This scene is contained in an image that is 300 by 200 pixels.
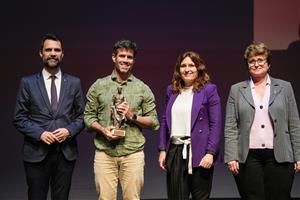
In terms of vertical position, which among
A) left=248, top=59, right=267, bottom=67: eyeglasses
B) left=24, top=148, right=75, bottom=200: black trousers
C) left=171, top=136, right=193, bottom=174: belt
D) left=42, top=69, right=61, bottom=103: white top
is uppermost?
left=248, top=59, right=267, bottom=67: eyeglasses

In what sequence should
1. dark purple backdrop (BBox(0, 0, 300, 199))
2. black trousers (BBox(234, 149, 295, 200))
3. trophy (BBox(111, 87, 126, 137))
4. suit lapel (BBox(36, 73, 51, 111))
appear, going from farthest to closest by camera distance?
dark purple backdrop (BBox(0, 0, 300, 199)) < suit lapel (BBox(36, 73, 51, 111)) < trophy (BBox(111, 87, 126, 137)) < black trousers (BBox(234, 149, 295, 200))

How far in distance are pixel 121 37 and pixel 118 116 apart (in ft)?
6.08

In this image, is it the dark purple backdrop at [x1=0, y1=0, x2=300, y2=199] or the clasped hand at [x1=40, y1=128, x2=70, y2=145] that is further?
the dark purple backdrop at [x1=0, y1=0, x2=300, y2=199]

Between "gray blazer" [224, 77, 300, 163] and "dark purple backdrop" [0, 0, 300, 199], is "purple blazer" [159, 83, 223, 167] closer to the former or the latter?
"gray blazer" [224, 77, 300, 163]

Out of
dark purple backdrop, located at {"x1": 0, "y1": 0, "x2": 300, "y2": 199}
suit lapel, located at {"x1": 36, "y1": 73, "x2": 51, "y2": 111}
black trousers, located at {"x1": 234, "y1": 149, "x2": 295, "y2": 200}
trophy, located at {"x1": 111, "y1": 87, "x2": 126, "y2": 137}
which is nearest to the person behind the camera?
black trousers, located at {"x1": 234, "y1": 149, "x2": 295, "y2": 200}

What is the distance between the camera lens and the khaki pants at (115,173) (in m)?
3.08

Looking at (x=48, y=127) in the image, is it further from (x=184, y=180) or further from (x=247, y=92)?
(x=247, y=92)

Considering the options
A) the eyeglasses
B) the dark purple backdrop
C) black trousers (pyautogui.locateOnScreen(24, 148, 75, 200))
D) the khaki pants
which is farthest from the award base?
the dark purple backdrop

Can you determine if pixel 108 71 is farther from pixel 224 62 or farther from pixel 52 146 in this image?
pixel 52 146

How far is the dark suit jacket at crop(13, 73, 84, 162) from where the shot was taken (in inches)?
122

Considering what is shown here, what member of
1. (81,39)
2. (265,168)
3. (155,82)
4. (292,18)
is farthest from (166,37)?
(265,168)

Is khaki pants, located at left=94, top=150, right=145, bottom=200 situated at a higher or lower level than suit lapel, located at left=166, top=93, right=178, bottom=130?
lower

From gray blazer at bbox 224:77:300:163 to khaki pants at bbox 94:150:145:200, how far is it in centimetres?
61

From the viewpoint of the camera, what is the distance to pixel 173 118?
306cm
